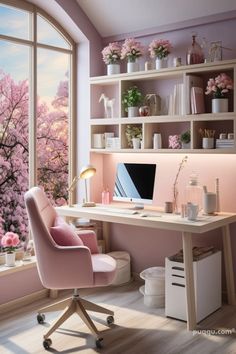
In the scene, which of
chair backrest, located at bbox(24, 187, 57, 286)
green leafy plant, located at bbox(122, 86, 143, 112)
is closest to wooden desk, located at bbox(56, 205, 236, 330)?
chair backrest, located at bbox(24, 187, 57, 286)

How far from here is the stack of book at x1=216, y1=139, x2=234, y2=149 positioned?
3.76 m

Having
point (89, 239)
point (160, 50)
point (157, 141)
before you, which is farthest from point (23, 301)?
point (160, 50)

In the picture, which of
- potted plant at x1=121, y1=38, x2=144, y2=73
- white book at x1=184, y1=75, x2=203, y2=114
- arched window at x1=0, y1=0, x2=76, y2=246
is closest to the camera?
white book at x1=184, y1=75, x2=203, y2=114

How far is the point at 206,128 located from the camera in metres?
4.09

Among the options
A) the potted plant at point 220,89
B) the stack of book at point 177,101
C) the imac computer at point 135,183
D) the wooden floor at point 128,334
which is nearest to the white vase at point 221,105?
the potted plant at point 220,89

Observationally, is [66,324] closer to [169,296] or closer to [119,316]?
[119,316]

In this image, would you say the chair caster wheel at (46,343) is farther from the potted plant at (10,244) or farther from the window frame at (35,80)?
the window frame at (35,80)

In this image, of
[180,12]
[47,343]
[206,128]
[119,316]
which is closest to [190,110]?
[206,128]

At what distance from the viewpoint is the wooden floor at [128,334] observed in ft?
10.3

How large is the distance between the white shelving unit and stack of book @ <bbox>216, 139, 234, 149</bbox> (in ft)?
0.10

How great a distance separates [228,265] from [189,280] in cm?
61

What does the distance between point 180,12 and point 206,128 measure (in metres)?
1.01

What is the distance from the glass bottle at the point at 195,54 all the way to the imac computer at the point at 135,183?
36.9 inches

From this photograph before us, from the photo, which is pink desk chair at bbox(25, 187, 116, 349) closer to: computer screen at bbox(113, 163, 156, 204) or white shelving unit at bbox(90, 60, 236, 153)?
computer screen at bbox(113, 163, 156, 204)
